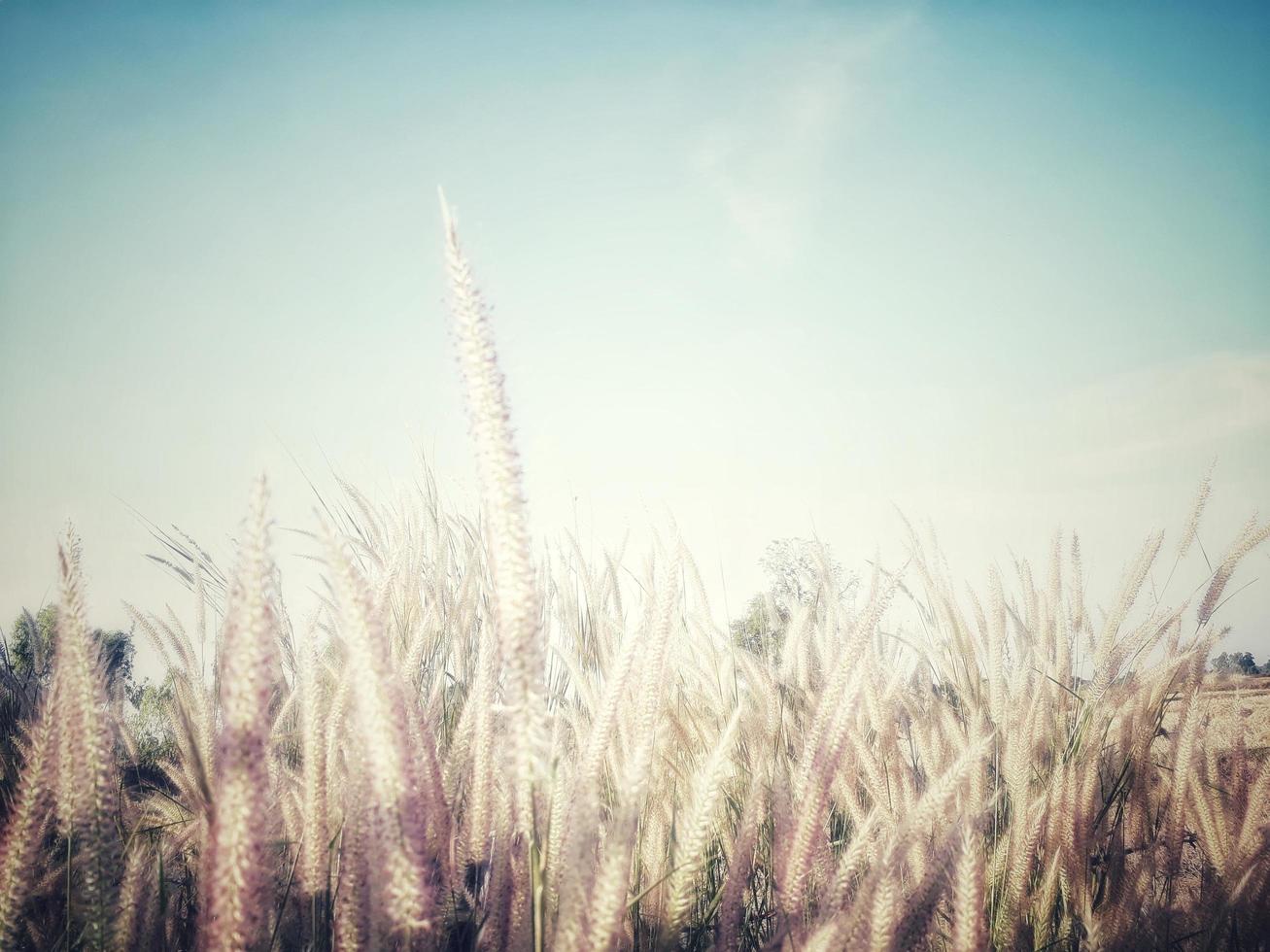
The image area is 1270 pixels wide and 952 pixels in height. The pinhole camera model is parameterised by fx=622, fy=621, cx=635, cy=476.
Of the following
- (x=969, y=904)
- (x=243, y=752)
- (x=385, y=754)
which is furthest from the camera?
(x=969, y=904)

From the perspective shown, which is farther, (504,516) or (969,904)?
(969,904)

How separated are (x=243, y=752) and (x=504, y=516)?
38 centimetres

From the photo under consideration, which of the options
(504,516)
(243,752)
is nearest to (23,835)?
(243,752)

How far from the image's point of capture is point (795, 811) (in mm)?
1216

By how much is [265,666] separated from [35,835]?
0.85 meters

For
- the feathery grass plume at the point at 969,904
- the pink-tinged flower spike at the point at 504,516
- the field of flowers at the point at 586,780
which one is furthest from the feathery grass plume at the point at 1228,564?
the pink-tinged flower spike at the point at 504,516

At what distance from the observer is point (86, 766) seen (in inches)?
36.1

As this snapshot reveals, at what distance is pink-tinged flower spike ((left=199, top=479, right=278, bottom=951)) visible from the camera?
689mm

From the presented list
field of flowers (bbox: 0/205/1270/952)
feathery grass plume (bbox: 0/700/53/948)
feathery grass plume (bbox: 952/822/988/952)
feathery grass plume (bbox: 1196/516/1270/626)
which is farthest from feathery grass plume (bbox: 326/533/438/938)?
feathery grass plume (bbox: 1196/516/1270/626)

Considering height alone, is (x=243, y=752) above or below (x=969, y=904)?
above

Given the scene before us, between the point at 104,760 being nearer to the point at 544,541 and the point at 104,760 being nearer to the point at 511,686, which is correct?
the point at 511,686

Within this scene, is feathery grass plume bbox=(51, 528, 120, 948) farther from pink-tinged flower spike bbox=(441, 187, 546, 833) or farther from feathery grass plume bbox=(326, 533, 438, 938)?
pink-tinged flower spike bbox=(441, 187, 546, 833)

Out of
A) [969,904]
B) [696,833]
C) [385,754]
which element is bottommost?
[969,904]

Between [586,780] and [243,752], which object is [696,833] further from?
[243,752]
